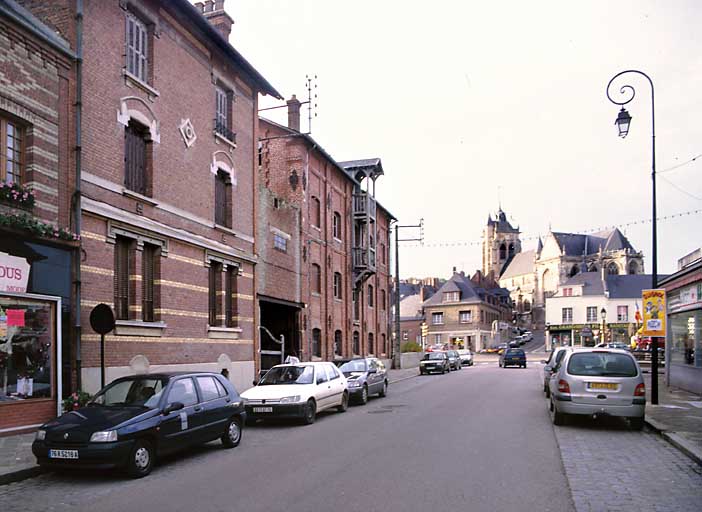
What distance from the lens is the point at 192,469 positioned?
32.1ft

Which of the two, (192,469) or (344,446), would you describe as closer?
(192,469)

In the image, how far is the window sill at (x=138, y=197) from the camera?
1588cm

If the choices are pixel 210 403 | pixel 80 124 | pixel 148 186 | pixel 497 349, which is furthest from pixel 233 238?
pixel 497 349

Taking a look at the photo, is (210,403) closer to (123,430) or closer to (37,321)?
(123,430)

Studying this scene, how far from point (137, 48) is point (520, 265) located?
124781mm

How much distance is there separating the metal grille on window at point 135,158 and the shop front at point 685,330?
15730 mm

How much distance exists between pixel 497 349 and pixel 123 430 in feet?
256

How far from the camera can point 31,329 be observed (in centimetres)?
1293

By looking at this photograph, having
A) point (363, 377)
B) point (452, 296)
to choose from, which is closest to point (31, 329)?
point (363, 377)

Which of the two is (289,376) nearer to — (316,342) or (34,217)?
(34,217)

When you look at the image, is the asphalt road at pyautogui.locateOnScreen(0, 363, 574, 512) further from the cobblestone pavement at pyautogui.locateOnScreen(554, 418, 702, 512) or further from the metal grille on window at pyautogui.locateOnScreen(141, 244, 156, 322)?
the metal grille on window at pyautogui.locateOnScreen(141, 244, 156, 322)

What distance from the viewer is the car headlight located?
888 cm

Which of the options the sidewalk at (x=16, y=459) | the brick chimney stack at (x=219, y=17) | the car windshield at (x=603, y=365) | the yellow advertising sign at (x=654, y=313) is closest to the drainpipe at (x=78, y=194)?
the sidewalk at (x=16, y=459)

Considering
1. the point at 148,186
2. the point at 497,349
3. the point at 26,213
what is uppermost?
the point at 148,186
